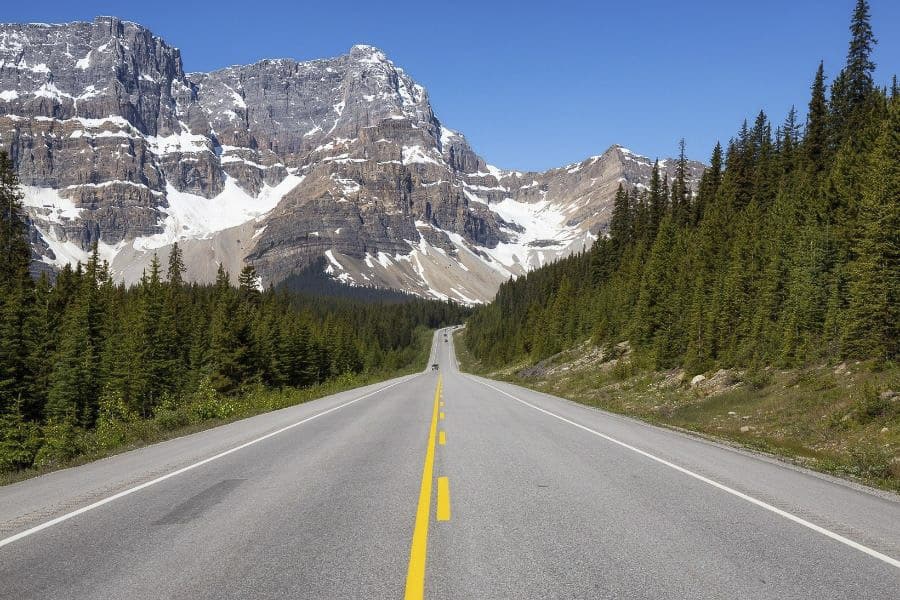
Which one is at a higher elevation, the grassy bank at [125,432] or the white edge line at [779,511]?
the white edge line at [779,511]

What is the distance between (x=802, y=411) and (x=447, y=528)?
54.0 ft

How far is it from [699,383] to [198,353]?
44.2m

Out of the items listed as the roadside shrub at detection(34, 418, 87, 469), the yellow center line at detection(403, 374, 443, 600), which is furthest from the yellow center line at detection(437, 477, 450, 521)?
the roadside shrub at detection(34, 418, 87, 469)

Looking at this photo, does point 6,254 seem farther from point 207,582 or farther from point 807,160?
point 807,160

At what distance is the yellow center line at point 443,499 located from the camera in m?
6.97

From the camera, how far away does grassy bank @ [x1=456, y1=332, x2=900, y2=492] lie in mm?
12875

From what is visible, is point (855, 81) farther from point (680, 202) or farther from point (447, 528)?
point (447, 528)

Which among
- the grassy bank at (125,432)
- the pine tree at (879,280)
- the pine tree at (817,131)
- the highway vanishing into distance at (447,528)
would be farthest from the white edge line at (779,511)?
the pine tree at (817,131)

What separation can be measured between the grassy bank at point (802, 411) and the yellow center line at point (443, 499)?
7.75 m

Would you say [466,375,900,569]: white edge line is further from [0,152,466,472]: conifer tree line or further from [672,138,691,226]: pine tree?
[672,138,691,226]: pine tree

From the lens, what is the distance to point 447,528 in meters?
6.46

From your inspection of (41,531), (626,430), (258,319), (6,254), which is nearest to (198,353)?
(258,319)

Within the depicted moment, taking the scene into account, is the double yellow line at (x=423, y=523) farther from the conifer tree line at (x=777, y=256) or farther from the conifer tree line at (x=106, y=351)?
the conifer tree line at (x=777, y=256)

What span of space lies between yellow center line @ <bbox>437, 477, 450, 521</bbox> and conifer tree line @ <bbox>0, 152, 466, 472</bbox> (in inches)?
409
